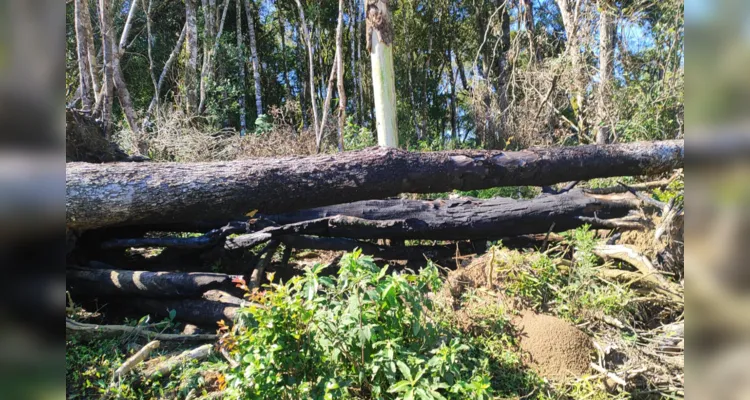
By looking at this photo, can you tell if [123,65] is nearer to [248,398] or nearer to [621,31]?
[621,31]

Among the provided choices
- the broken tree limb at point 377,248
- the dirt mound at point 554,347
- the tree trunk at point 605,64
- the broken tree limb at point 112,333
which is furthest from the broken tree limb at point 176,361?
the tree trunk at point 605,64

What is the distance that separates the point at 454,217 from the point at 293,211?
1.58 meters

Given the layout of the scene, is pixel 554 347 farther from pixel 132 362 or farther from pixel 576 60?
pixel 576 60

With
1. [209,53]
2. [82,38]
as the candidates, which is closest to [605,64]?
[82,38]

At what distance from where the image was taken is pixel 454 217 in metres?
4.40

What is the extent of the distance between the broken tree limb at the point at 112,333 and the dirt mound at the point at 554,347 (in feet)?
7.17

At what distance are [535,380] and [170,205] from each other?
2772mm

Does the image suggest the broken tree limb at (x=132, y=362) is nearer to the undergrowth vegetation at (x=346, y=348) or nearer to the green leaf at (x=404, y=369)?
the undergrowth vegetation at (x=346, y=348)

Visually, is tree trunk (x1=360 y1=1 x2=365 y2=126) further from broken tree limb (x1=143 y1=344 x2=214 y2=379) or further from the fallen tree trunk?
broken tree limb (x1=143 y1=344 x2=214 y2=379)

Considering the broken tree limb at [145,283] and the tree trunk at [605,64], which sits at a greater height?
the tree trunk at [605,64]

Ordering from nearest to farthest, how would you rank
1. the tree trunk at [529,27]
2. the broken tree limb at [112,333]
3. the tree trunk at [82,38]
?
the broken tree limb at [112,333] → the tree trunk at [82,38] → the tree trunk at [529,27]

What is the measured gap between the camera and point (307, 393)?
1968 mm

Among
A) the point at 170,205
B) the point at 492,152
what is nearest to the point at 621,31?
the point at 492,152

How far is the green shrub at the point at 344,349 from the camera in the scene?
1948mm
